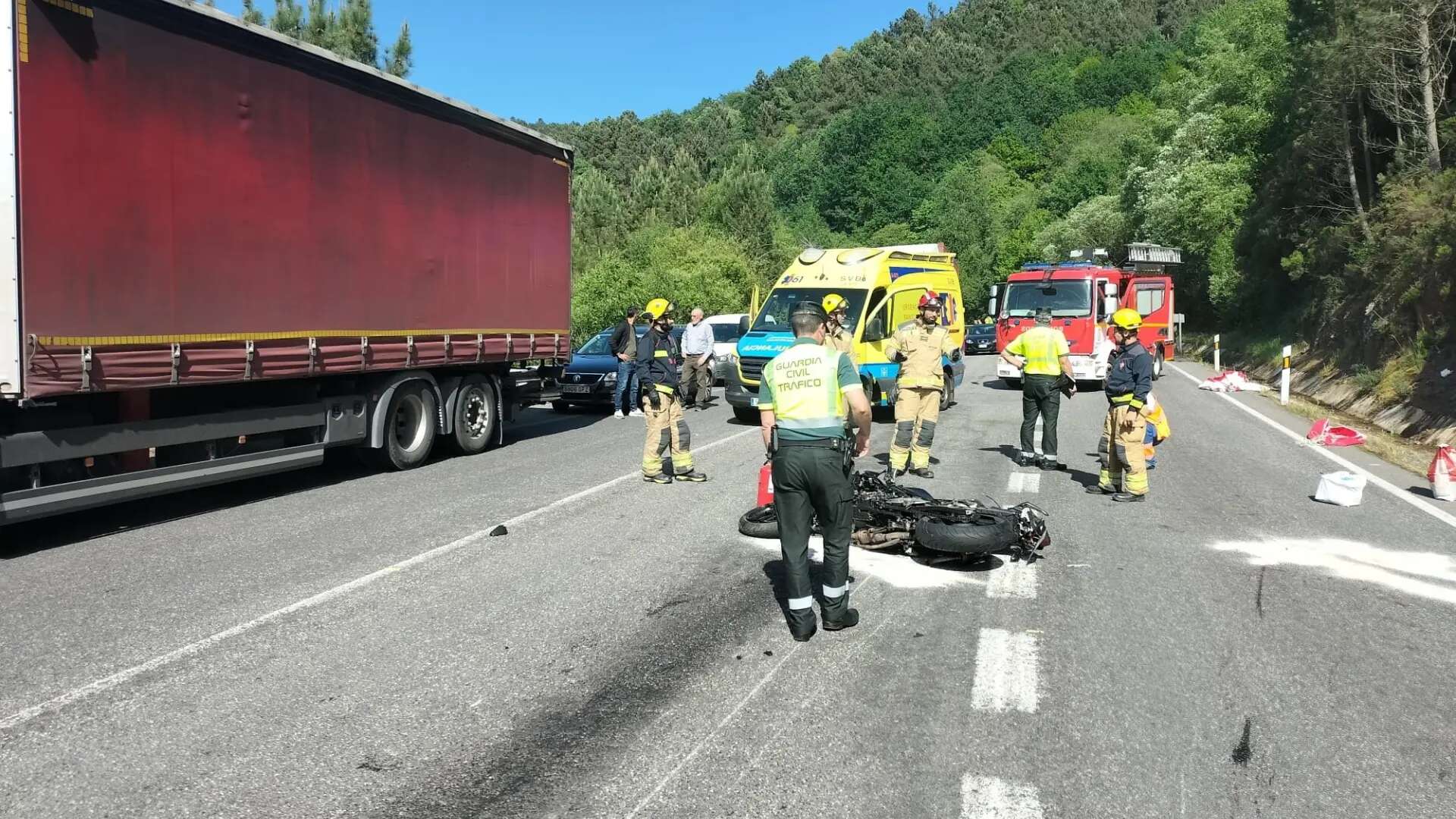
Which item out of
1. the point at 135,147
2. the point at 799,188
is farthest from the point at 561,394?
the point at 799,188

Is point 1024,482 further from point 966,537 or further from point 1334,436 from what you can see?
point 1334,436

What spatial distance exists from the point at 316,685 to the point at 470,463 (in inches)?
290

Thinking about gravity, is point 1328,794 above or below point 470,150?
below

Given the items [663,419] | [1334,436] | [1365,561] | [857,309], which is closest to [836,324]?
[663,419]

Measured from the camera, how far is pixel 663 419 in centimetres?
1056

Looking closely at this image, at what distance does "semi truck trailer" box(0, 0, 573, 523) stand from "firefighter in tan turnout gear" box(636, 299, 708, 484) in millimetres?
2635

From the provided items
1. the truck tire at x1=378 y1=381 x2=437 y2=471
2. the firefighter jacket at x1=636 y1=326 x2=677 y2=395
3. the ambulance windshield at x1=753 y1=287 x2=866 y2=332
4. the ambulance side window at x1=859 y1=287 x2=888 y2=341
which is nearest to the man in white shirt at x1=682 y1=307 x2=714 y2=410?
the ambulance windshield at x1=753 y1=287 x2=866 y2=332

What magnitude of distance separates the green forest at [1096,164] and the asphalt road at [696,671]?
14381mm

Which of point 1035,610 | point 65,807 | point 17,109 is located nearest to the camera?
point 65,807

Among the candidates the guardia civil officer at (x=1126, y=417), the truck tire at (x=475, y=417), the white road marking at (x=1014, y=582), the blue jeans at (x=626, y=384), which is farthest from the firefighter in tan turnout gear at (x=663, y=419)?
the blue jeans at (x=626, y=384)

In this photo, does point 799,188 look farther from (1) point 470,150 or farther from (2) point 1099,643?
(2) point 1099,643

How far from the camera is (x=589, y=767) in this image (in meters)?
3.91

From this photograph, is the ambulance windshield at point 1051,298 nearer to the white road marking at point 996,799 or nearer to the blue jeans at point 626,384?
the blue jeans at point 626,384

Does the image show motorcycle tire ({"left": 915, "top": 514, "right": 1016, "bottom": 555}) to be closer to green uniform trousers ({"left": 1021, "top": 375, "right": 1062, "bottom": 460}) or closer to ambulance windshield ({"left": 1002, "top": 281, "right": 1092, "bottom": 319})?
green uniform trousers ({"left": 1021, "top": 375, "right": 1062, "bottom": 460})
